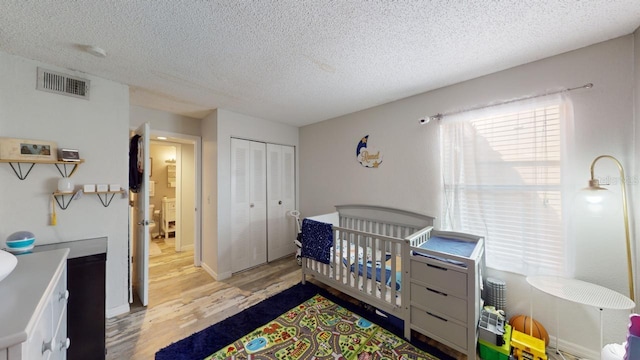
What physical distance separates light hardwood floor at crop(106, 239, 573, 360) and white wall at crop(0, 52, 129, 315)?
1.07 feet

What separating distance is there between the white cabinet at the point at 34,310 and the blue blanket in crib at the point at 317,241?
189 centimetres

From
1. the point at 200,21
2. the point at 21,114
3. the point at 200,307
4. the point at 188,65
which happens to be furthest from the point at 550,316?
the point at 21,114

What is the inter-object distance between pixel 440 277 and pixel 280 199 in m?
2.61

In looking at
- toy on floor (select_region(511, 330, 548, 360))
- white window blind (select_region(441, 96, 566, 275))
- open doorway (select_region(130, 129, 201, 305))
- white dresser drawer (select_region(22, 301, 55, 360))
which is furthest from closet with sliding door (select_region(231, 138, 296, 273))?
toy on floor (select_region(511, 330, 548, 360))

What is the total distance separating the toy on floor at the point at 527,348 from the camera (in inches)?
60.6

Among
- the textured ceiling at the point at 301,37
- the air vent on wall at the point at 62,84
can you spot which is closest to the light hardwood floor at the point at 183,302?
the air vent on wall at the point at 62,84

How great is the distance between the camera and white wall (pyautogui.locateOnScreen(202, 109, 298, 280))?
2.93 meters

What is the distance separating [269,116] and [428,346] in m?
3.23

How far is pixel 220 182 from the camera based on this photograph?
2947 millimetres

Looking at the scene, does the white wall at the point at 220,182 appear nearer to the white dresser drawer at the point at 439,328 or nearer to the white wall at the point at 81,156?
the white wall at the point at 81,156

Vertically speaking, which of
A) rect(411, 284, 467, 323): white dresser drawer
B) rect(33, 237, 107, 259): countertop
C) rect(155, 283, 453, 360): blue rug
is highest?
rect(33, 237, 107, 259): countertop

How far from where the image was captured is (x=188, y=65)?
1.87 meters

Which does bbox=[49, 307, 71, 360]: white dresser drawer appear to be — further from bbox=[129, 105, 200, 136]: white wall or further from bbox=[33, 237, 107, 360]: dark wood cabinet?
bbox=[129, 105, 200, 136]: white wall

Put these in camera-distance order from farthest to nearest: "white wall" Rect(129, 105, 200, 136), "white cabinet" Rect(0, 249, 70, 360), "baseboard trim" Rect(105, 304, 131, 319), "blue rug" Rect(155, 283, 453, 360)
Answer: "white wall" Rect(129, 105, 200, 136)
"baseboard trim" Rect(105, 304, 131, 319)
"blue rug" Rect(155, 283, 453, 360)
"white cabinet" Rect(0, 249, 70, 360)
